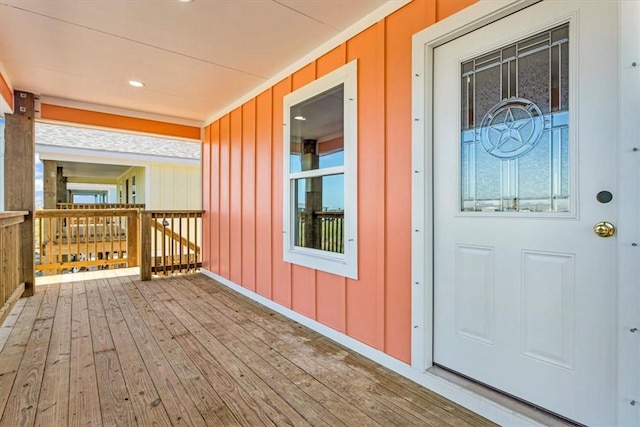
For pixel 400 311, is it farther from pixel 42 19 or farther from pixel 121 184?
pixel 121 184

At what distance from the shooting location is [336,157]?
268cm

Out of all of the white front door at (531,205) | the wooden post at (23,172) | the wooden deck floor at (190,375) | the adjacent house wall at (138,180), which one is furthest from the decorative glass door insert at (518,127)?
the adjacent house wall at (138,180)

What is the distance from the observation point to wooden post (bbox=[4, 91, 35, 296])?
147 inches

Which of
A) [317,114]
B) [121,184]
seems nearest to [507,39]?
[317,114]

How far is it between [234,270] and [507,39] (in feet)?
12.1

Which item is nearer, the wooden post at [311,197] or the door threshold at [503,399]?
the door threshold at [503,399]

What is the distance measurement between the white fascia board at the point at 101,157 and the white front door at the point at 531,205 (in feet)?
29.0

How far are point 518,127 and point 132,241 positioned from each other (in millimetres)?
5865

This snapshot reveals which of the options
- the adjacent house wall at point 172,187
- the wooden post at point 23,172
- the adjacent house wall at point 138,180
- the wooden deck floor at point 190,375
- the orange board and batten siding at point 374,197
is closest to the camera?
the wooden deck floor at point 190,375

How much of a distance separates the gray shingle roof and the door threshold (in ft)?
19.5

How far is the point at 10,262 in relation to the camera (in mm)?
3318

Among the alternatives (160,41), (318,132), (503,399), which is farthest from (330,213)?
(160,41)

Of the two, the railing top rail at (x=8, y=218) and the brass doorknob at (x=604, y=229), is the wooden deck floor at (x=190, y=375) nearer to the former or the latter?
the railing top rail at (x=8, y=218)

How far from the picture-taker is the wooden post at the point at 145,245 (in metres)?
4.71
